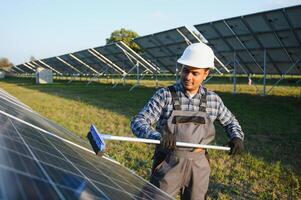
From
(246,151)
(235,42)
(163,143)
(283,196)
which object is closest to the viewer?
(163,143)

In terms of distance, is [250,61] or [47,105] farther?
[250,61]

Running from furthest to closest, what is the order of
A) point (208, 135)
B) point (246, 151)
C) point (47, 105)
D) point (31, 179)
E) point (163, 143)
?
point (47, 105), point (246, 151), point (208, 135), point (163, 143), point (31, 179)

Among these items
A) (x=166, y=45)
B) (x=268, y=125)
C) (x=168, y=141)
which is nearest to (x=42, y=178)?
(x=168, y=141)

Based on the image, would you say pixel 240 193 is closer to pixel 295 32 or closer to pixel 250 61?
pixel 295 32

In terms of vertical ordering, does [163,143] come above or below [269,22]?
below

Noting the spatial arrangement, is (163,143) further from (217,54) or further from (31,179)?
(217,54)

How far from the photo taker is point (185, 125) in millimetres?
2777

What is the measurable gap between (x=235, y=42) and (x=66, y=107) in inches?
270

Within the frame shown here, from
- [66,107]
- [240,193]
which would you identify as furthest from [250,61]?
[240,193]

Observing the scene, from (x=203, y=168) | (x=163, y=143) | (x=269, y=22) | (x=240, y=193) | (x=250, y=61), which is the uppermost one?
(x=269, y=22)

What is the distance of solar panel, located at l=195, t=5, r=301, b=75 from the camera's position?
12.1 metres

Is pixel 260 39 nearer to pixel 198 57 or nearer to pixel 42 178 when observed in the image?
pixel 198 57

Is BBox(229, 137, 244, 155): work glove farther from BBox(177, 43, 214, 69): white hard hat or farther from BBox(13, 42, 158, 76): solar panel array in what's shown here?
BBox(13, 42, 158, 76): solar panel array

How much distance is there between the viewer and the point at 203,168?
2.89 m
